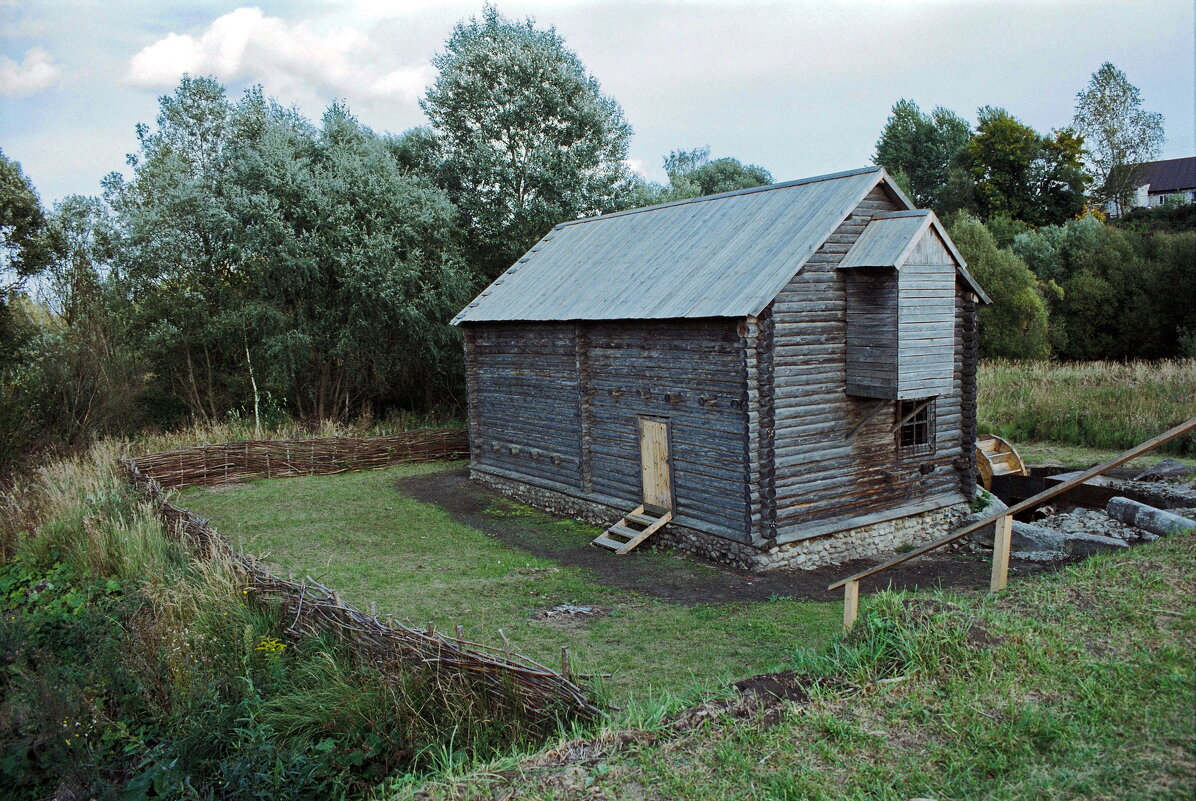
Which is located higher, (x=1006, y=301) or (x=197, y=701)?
(x=1006, y=301)

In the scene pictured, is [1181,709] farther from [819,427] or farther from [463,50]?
[463,50]

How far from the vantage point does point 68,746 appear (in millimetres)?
8406

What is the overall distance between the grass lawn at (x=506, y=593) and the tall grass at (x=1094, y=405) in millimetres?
13819

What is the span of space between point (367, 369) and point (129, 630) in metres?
18.5

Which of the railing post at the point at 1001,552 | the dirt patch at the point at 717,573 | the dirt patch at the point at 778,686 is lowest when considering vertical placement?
the dirt patch at the point at 717,573

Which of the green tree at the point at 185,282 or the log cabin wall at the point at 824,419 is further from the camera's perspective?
the green tree at the point at 185,282

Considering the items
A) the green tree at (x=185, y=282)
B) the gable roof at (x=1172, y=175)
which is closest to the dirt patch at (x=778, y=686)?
the green tree at (x=185, y=282)

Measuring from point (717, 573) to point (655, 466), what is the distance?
264cm

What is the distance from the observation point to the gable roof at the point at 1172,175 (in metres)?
51.1

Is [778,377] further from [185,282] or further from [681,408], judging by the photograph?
[185,282]

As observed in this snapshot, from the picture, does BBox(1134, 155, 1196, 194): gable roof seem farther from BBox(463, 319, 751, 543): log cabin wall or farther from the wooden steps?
the wooden steps

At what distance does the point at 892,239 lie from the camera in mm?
13867

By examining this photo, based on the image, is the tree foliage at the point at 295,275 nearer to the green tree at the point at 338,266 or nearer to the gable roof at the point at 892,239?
the green tree at the point at 338,266

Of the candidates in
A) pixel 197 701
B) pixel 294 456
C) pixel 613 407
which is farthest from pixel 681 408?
pixel 294 456
